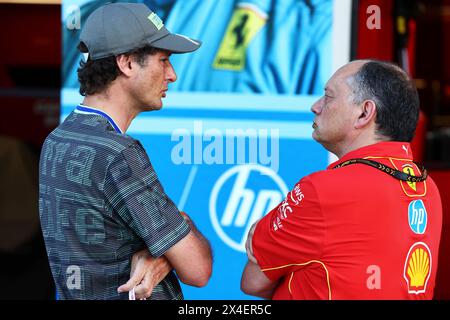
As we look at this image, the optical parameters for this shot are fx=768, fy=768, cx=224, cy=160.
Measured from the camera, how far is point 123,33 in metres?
2.33

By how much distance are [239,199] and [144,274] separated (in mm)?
1741

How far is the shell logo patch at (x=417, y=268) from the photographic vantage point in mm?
2252

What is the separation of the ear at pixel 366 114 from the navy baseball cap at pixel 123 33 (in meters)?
0.59

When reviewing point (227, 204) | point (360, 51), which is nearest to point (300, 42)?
point (360, 51)

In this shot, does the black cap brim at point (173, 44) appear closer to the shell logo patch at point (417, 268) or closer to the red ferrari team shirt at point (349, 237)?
the red ferrari team shirt at point (349, 237)

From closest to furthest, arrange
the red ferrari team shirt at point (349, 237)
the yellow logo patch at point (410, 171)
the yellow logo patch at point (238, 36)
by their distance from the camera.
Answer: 1. the red ferrari team shirt at point (349, 237)
2. the yellow logo patch at point (410, 171)
3. the yellow logo patch at point (238, 36)

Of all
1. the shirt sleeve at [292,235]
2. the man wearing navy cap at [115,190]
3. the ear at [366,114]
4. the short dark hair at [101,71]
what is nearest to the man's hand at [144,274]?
the man wearing navy cap at [115,190]

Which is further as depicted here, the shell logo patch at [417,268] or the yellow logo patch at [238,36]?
the yellow logo patch at [238,36]

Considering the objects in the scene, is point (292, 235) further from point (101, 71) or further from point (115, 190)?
point (101, 71)

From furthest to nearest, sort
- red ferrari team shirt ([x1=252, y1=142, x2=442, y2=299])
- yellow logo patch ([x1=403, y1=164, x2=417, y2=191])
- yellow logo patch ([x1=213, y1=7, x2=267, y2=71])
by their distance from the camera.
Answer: yellow logo patch ([x1=213, y1=7, x2=267, y2=71])
yellow logo patch ([x1=403, y1=164, x2=417, y2=191])
red ferrari team shirt ([x1=252, y1=142, x2=442, y2=299])

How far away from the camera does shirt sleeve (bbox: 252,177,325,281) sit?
2.19m

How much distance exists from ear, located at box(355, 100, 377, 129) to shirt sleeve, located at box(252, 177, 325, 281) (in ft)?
0.83

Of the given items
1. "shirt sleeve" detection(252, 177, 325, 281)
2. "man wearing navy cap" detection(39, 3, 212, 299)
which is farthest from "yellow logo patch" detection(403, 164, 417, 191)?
"man wearing navy cap" detection(39, 3, 212, 299)

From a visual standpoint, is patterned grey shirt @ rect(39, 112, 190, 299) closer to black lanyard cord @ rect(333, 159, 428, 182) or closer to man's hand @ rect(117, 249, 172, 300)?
man's hand @ rect(117, 249, 172, 300)
